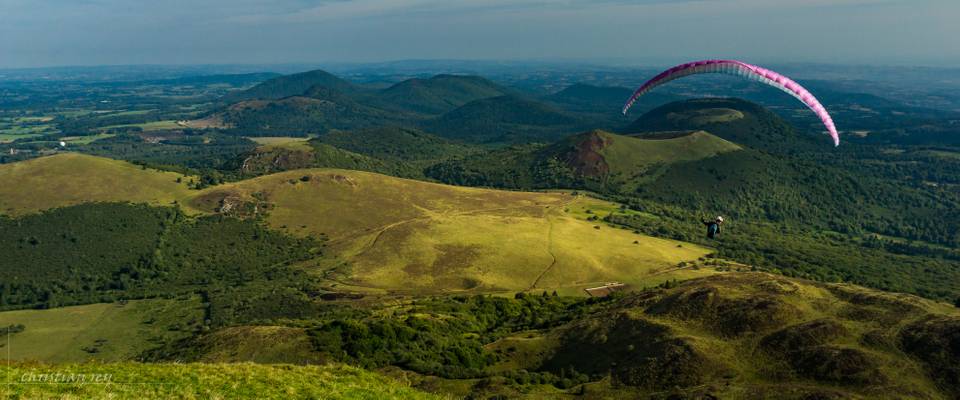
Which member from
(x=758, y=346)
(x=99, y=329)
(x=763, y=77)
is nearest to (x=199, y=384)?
(x=763, y=77)

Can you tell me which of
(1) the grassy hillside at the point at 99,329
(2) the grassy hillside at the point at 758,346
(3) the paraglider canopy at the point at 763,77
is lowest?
(1) the grassy hillside at the point at 99,329

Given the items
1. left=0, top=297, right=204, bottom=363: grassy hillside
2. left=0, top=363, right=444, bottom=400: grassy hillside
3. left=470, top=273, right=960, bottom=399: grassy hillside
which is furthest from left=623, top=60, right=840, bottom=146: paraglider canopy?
left=0, top=297, right=204, bottom=363: grassy hillside

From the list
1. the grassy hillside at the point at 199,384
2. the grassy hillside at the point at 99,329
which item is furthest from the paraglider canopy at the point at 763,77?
the grassy hillside at the point at 99,329

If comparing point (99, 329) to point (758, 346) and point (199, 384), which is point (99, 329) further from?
point (758, 346)

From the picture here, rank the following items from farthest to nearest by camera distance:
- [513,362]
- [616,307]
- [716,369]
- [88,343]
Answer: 1. [88,343]
2. [616,307]
3. [513,362]
4. [716,369]

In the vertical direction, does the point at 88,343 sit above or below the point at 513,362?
below

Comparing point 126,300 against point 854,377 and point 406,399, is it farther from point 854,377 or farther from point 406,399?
point 854,377

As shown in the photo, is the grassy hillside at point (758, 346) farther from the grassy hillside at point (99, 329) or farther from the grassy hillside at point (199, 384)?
the grassy hillside at point (99, 329)

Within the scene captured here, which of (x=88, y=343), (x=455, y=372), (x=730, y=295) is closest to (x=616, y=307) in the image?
(x=730, y=295)

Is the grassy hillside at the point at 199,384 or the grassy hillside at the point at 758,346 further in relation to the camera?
the grassy hillside at the point at 758,346

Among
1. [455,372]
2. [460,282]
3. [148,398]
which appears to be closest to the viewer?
[148,398]
